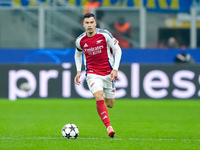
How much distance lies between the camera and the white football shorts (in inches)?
365

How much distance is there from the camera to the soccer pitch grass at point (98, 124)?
8.20m

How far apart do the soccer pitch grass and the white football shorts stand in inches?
26.3

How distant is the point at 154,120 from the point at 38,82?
19.0 feet

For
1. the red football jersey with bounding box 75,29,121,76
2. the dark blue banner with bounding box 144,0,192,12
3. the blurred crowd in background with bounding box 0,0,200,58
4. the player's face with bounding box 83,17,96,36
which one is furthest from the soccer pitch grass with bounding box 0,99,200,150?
the dark blue banner with bounding box 144,0,192,12

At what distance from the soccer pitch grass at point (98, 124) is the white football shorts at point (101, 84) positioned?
0.67 metres

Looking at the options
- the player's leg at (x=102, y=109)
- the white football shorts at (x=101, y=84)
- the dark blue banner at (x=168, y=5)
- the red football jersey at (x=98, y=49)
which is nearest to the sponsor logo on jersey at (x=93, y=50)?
the red football jersey at (x=98, y=49)

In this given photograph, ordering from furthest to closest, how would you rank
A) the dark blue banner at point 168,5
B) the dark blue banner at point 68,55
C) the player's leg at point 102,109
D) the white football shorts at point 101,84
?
the dark blue banner at point 168,5 < the dark blue banner at point 68,55 < the white football shorts at point 101,84 < the player's leg at point 102,109

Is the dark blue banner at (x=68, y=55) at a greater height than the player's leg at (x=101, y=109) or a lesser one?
lesser

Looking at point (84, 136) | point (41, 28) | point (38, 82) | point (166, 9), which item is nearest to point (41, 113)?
point (38, 82)

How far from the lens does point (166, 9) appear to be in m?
19.8

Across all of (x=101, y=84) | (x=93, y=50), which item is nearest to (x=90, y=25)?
A: (x=93, y=50)

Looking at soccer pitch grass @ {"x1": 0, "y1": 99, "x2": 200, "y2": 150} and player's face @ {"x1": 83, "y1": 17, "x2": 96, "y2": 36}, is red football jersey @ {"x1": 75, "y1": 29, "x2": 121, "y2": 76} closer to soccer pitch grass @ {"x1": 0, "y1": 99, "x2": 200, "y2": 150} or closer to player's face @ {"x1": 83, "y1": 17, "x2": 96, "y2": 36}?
player's face @ {"x1": 83, "y1": 17, "x2": 96, "y2": 36}

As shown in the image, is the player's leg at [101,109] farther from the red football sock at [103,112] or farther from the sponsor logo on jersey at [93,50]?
the sponsor logo on jersey at [93,50]

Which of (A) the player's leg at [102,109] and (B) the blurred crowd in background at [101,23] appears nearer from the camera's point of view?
(A) the player's leg at [102,109]
